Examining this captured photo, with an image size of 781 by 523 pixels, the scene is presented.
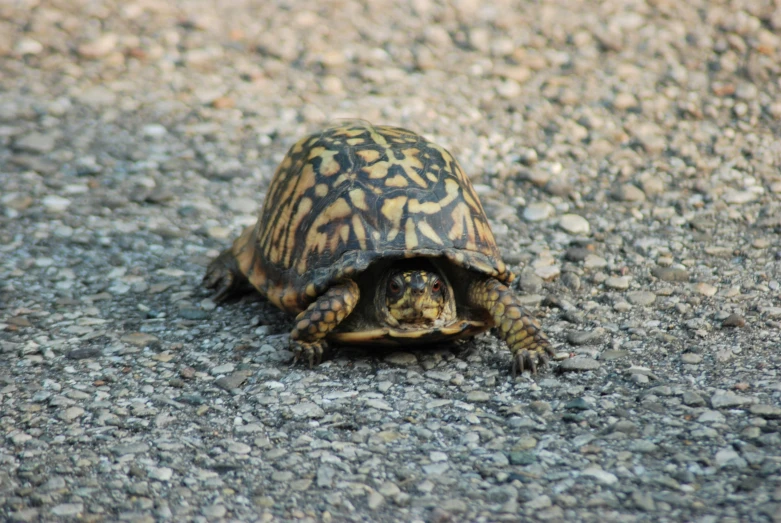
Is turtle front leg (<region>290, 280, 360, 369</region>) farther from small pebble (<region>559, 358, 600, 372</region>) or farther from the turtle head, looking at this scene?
small pebble (<region>559, 358, 600, 372</region>)

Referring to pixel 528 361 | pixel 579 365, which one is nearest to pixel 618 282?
pixel 579 365

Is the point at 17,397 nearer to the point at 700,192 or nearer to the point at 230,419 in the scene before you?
the point at 230,419

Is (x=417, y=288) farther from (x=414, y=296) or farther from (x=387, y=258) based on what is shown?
(x=387, y=258)

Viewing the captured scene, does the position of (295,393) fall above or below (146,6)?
below

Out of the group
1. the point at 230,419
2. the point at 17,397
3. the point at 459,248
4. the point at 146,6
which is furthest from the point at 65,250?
the point at 146,6

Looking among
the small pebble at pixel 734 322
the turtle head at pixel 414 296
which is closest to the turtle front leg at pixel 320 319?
the turtle head at pixel 414 296

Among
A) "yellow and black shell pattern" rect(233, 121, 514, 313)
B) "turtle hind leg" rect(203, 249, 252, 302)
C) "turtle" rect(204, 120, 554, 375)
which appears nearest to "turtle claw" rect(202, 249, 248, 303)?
"turtle hind leg" rect(203, 249, 252, 302)
